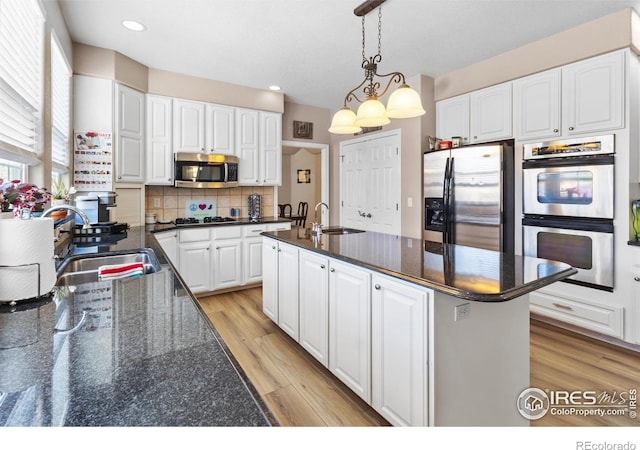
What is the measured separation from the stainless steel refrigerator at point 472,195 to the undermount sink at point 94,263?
9.71ft

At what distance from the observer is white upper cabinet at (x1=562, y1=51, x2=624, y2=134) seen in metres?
2.63

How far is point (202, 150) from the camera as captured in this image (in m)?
4.07

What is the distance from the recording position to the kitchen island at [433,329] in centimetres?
144

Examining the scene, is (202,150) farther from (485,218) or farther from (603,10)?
(603,10)

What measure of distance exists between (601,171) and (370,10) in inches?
89.1

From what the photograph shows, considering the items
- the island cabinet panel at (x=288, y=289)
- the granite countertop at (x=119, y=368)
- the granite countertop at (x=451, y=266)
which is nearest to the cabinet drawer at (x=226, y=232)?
the island cabinet panel at (x=288, y=289)

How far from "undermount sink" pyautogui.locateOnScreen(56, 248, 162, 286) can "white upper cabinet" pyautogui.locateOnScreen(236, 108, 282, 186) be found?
2.44 m

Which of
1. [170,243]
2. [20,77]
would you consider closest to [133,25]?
[20,77]

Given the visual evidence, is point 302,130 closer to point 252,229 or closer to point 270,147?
point 270,147

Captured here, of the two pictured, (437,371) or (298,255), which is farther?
(298,255)

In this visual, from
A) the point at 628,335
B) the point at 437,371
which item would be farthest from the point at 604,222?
the point at 437,371

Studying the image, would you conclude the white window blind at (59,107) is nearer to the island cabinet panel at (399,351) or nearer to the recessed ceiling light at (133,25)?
the recessed ceiling light at (133,25)
